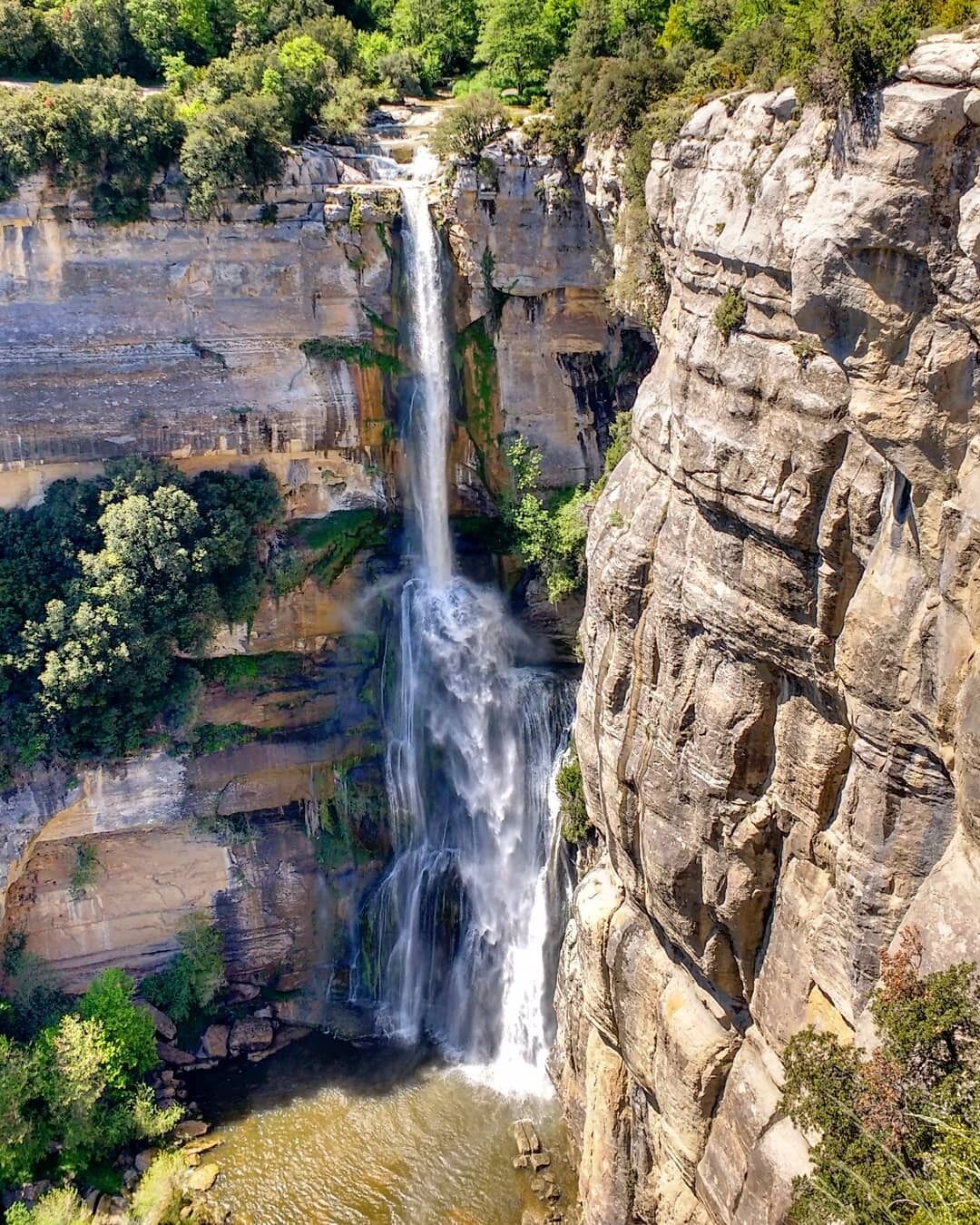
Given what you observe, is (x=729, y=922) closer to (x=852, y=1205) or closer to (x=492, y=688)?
(x=852, y=1205)

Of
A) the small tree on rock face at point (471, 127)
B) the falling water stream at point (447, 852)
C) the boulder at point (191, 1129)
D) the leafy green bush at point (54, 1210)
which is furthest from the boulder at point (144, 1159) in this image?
the small tree on rock face at point (471, 127)

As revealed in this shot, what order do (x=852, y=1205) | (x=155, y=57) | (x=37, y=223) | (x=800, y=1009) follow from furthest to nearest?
(x=155, y=57) < (x=37, y=223) < (x=800, y=1009) < (x=852, y=1205)

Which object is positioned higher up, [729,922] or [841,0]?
[841,0]

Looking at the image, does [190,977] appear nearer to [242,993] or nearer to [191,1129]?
[242,993]

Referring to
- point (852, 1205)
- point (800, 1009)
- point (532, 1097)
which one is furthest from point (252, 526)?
point (852, 1205)

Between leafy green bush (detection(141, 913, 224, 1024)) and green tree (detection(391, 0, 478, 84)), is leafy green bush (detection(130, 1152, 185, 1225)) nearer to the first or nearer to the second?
leafy green bush (detection(141, 913, 224, 1024))

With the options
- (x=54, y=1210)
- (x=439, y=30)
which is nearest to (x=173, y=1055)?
(x=54, y=1210)
